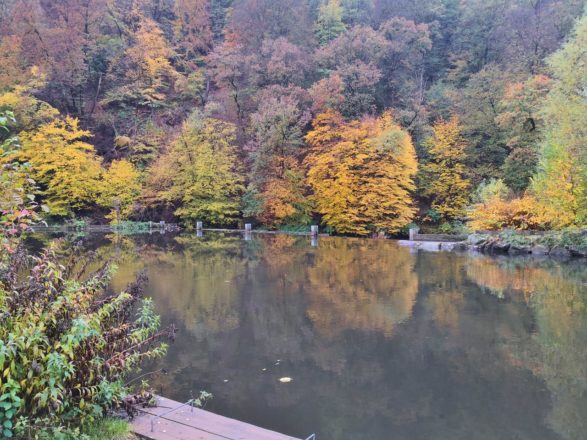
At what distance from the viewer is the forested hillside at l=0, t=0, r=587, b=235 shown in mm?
21562

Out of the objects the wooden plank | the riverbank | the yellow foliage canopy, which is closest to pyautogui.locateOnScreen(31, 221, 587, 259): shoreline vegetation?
the riverbank

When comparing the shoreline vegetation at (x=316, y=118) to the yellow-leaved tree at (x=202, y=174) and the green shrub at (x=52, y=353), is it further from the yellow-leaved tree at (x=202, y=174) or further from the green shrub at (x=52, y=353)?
the green shrub at (x=52, y=353)

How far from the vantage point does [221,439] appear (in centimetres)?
316

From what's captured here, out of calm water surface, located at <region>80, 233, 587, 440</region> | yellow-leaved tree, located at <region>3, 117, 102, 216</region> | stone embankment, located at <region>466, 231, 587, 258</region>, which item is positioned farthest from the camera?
yellow-leaved tree, located at <region>3, 117, 102, 216</region>

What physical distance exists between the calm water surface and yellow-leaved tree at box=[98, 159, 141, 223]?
15062 millimetres

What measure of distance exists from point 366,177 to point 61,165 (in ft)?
51.5

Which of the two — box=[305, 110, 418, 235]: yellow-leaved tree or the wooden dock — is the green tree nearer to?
box=[305, 110, 418, 235]: yellow-leaved tree

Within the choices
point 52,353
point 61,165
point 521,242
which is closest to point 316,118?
point 521,242

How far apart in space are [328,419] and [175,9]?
38768 millimetres

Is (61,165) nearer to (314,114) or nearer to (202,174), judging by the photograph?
(202,174)

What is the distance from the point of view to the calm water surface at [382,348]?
4.08 metres

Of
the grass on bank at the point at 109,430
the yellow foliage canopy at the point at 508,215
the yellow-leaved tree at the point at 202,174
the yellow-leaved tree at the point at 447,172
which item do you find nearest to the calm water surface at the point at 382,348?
the grass on bank at the point at 109,430

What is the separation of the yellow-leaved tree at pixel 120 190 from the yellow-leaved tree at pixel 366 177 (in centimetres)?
1037

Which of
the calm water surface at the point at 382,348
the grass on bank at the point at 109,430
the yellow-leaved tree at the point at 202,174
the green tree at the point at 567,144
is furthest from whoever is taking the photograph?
the yellow-leaved tree at the point at 202,174
